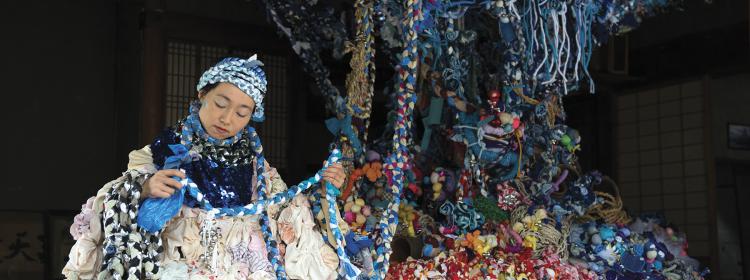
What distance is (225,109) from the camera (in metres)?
2.93

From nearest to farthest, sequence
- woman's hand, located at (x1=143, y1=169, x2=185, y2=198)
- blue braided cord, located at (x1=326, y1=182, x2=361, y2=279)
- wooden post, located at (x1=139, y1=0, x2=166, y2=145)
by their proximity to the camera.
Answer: woman's hand, located at (x1=143, y1=169, x2=185, y2=198) → blue braided cord, located at (x1=326, y1=182, x2=361, y2=279) → wooden post, located at (x1=139, y1=0, x2=166, y2=145)

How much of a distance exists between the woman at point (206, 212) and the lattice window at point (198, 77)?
5.61ft

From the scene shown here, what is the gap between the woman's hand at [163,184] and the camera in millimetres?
2734

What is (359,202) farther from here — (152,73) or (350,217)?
(152,73)

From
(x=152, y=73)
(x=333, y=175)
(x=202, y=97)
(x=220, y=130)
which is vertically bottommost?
(x=333, y=175)

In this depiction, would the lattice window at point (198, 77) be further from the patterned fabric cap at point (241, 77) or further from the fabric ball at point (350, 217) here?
the patterned fabric cap at point (241, 77)

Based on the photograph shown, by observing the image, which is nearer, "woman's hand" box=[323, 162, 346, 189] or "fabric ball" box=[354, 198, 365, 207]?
"woman's hand" box=[323, 162, 346, 189]

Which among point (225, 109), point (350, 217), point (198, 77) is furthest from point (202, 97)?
point (198, 77)

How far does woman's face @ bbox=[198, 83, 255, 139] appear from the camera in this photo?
9.62 feet

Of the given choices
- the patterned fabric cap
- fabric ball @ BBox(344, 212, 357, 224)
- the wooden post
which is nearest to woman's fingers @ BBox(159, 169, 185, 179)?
the patterned fabric cap

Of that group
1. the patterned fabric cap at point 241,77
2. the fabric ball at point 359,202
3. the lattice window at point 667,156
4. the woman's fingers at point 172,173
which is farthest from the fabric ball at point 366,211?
the lattice window at point 667,156

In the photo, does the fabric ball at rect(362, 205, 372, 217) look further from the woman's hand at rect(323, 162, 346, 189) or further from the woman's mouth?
the woman's mouth

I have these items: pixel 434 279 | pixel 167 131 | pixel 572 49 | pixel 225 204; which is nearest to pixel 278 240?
pixel 225 204

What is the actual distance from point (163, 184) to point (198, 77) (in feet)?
7.17
